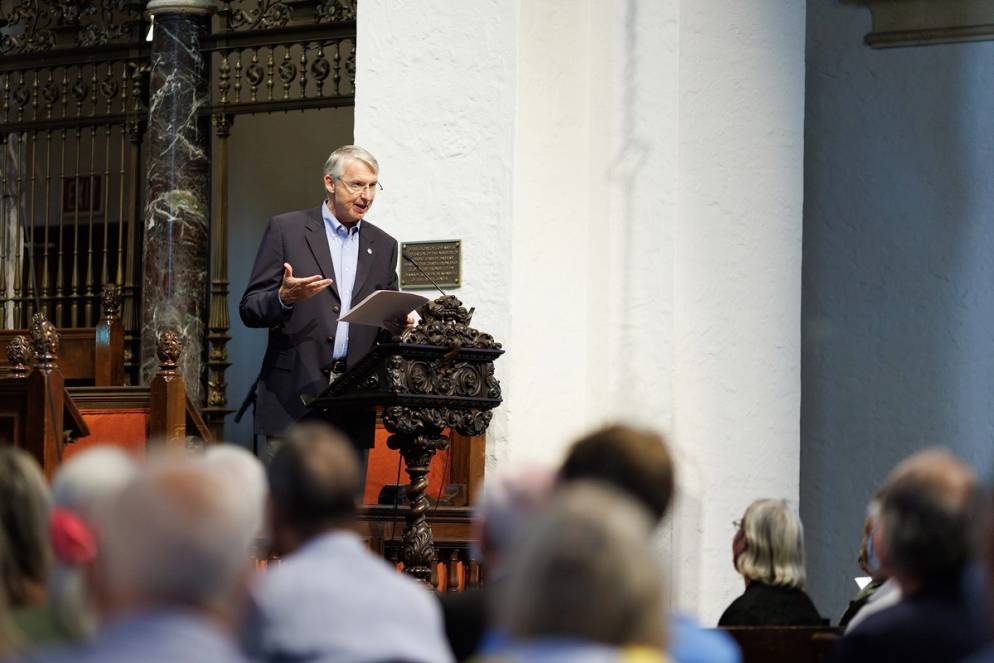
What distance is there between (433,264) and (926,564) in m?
5.02

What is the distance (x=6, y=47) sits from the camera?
11062 millimetres

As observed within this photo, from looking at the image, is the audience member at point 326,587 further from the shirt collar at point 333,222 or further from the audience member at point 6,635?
the shirt collar at point 333,222

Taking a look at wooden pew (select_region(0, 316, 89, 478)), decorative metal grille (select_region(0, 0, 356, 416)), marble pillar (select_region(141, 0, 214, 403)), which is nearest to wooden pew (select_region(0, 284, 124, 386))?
marble pillar (select_region(141, 0, 214, 403))

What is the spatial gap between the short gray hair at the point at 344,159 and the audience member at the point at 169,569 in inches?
169

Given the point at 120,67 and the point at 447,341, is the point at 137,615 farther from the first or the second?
the point at 120,67

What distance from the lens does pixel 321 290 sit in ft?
20.6

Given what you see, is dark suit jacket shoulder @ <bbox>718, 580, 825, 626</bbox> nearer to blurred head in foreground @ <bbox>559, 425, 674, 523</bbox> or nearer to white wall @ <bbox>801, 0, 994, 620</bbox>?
blurred head in foreground @ <bbox>559, 425, 674, 523</bbox>

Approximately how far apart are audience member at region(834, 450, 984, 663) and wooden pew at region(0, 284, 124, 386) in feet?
25.1

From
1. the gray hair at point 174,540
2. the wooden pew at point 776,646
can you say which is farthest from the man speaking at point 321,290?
the gray hair at point 174,540

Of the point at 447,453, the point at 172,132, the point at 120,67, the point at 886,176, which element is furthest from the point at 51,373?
the point at 120,67

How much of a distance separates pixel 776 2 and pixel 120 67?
566 centimetres

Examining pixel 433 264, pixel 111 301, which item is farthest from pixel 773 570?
pixel 111 301

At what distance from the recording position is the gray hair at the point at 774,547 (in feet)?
14.7

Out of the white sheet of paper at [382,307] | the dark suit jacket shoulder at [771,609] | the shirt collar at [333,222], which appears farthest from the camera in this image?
the shirt collar at [333,222]
